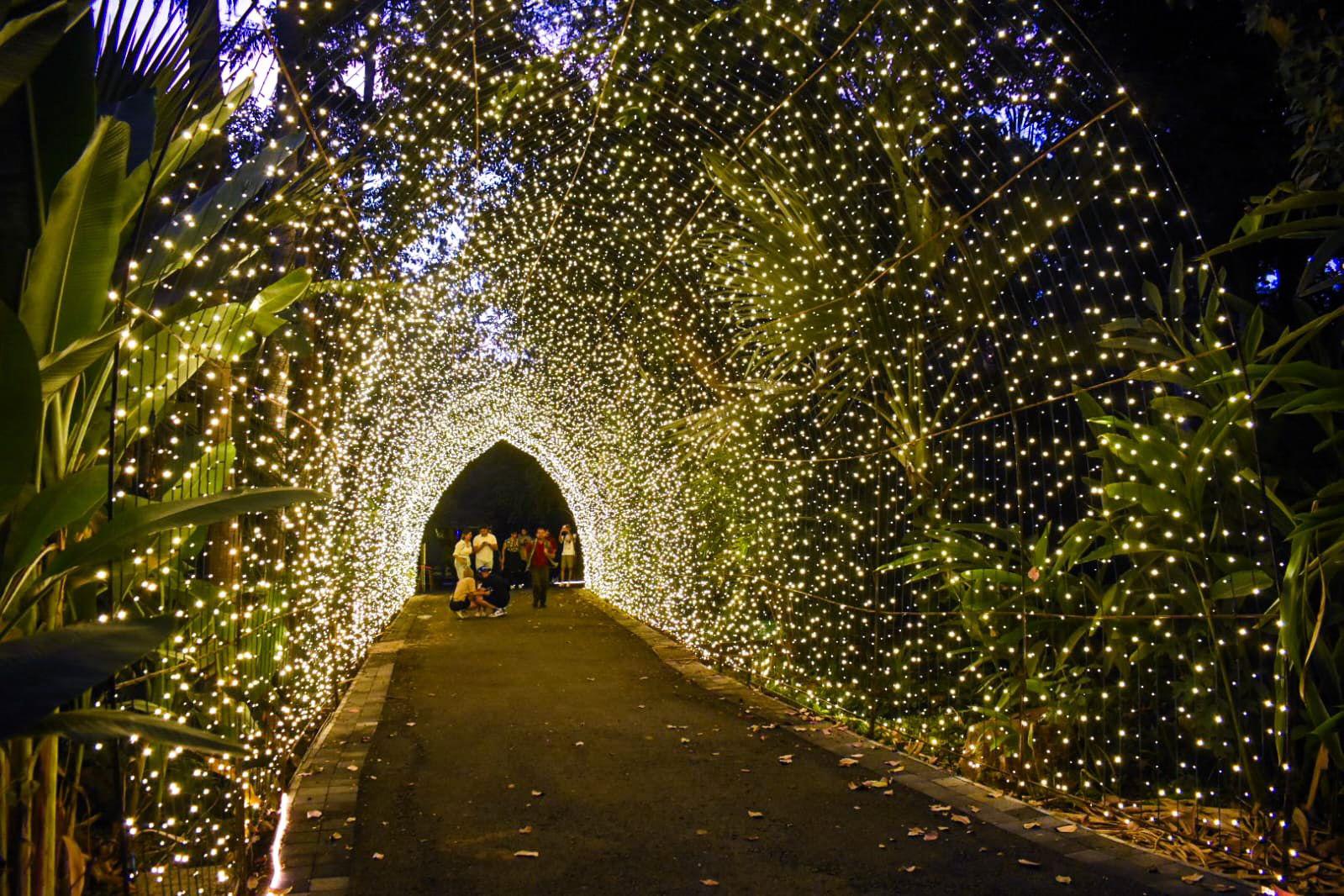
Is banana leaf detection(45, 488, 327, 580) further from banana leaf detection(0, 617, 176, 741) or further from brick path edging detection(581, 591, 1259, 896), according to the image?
brick path edging detection(581, 591, 1259, 896)

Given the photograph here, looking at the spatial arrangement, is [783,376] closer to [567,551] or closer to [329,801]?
[329,801]

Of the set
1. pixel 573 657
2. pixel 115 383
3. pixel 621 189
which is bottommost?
pixel 573 657

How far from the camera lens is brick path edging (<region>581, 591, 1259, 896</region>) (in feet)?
11.2

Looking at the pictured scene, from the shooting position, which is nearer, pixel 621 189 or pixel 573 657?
pixel 621 189

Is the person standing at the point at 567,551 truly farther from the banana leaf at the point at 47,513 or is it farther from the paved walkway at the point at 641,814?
the banana leaf at the point at 47,513

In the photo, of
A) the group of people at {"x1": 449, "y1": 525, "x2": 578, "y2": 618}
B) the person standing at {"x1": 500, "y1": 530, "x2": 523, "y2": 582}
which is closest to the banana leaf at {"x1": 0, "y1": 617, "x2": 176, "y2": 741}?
the group of people at {"x1": 449, "y1": 525, "x2": 578, "y2": 618}

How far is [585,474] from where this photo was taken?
54.9 ft

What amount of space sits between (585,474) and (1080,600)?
39.5 feet

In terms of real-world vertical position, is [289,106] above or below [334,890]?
above

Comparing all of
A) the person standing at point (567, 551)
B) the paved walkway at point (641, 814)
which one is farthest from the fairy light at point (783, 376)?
the person standing at point (567, 551)

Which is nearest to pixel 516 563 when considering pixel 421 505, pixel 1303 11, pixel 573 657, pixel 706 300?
pixel 421 505

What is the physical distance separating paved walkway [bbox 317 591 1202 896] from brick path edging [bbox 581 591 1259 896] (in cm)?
5

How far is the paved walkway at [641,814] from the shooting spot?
3.53m

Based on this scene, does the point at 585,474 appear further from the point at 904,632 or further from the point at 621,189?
→ the point at 904,632
